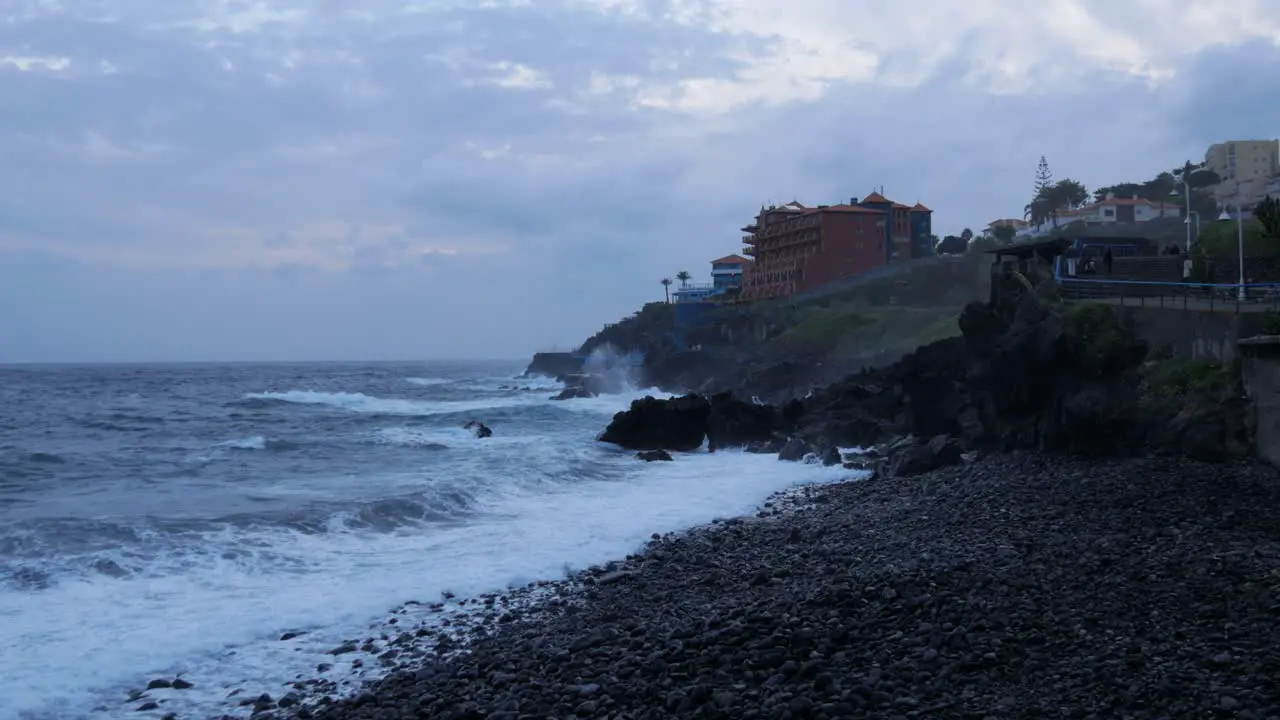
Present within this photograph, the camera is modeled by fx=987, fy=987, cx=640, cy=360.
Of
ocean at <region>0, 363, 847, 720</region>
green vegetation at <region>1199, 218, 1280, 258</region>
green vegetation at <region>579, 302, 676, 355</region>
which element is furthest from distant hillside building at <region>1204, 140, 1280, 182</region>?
ocean at <region>0, 363, 847, 720</region>

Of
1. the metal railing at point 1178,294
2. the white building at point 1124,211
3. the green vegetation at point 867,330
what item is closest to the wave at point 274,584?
the metal railing at point 1178,294

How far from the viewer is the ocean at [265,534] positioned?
986cm

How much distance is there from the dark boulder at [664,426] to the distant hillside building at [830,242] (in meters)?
47.9

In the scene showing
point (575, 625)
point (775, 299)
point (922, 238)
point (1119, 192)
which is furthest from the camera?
point (1119, 192)

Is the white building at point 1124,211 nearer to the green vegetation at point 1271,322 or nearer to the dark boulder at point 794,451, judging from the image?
the dark boulder at point 794,451

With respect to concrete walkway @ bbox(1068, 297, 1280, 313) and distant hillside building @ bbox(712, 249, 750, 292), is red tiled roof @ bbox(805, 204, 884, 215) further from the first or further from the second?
concrete walkway @ bbox(1068, 297, 1280, 313)

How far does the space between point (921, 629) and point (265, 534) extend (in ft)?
36.3

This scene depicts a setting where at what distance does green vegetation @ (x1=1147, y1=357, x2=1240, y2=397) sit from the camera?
1764 cm

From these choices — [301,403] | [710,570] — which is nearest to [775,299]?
[301,403]

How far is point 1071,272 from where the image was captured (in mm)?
31516

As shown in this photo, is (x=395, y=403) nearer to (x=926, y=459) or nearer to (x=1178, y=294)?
(x=926, y=459)

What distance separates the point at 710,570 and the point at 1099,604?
5.20 metres

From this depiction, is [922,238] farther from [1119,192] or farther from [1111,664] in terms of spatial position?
[1111,664]

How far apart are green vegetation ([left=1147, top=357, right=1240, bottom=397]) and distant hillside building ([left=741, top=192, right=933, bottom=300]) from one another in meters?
55.9
